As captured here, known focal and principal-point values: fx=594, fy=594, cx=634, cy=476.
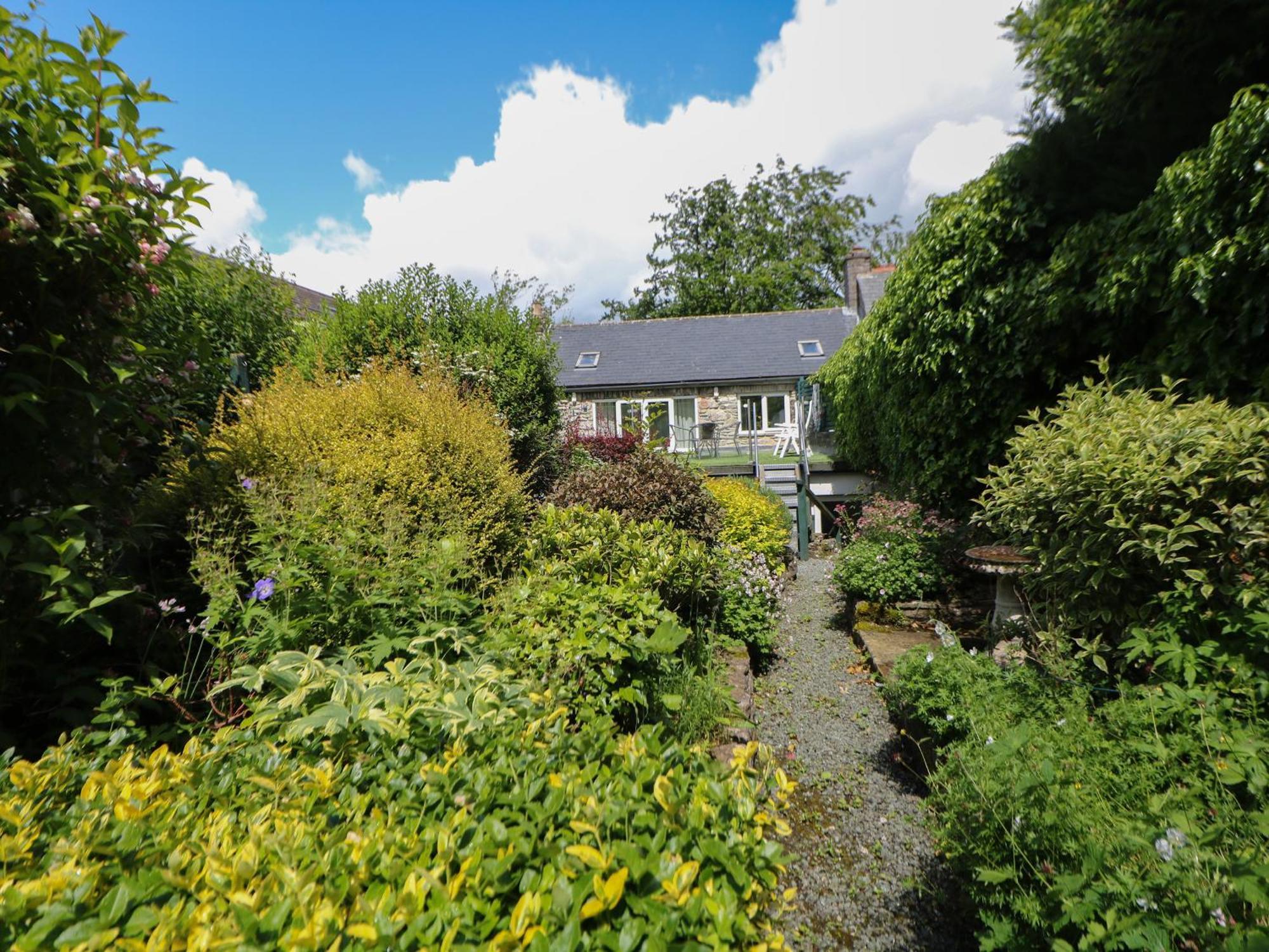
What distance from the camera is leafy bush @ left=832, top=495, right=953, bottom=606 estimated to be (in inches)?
248

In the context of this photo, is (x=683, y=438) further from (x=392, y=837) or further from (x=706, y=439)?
(x=392, y=837)

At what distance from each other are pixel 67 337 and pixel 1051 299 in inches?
242

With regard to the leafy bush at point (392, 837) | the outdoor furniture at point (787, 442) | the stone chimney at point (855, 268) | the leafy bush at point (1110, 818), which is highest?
the stone chimney at point (855, 268)

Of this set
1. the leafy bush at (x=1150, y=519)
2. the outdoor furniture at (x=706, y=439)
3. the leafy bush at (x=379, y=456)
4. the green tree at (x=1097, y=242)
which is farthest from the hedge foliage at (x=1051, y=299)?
the outdoor furniture at (x=706, y=439)

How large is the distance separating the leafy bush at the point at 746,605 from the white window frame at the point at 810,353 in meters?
17.1

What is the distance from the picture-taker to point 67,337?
7.79 ft

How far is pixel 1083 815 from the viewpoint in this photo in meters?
1.90

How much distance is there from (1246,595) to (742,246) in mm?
34666

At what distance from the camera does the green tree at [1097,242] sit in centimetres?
348

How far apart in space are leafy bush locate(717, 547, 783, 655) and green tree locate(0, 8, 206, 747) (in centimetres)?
424

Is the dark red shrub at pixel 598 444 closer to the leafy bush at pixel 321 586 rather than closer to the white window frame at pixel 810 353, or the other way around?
the leafy bush at pixel 321 586

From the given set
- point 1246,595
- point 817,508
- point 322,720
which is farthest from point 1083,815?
point 817,508

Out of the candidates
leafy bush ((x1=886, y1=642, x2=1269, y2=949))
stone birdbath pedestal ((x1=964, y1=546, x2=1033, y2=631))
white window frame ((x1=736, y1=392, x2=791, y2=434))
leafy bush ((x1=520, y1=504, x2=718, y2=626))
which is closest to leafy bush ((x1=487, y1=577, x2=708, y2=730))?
leafy bush ((x1=520, y1=504, x2=718, y2=626))

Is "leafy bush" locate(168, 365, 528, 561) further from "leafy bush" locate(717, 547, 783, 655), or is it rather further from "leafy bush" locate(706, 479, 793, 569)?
"leafy bush" locate(706, 479, 793, 569)
